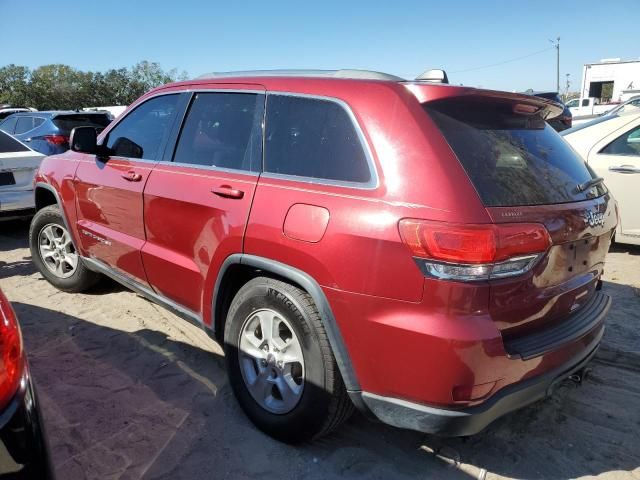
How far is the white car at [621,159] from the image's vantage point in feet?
17.0

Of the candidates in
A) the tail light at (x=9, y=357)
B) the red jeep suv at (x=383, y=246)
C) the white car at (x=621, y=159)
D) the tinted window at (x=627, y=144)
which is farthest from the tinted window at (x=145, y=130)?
the tinted window at (x=627, y=144)

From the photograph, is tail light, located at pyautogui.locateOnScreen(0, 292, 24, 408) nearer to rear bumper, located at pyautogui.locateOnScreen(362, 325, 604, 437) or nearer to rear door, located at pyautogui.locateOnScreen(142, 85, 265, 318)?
rear door, located at pyautogui.locateOnScreen(142, 85, 265, 318)

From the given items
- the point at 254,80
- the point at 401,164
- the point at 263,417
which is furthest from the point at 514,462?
the point at 254,80

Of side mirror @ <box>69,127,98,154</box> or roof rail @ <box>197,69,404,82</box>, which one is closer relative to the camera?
roof rail @ <box>197,69,404,82</box>

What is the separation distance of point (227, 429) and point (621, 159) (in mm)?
4851

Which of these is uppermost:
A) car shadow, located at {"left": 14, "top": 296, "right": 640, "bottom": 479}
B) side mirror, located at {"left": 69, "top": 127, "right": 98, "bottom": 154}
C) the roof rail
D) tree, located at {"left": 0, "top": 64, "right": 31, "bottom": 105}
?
tree, located at {"left": 0, "top": 64, "right": 31, "bottom": 105}

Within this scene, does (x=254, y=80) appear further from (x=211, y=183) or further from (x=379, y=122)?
(x=379, y=122)

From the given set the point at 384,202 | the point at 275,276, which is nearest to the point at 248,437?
the point at 275,276

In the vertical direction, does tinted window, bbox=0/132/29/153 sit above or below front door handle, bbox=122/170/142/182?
above

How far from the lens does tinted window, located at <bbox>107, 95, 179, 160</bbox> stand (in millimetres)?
3428

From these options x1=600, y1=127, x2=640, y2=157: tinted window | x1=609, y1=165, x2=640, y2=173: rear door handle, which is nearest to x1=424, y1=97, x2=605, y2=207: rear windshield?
x1=609, y1=165, x2=640, y2=173: rear door handle

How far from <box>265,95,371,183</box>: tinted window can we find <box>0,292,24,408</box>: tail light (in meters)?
1.34

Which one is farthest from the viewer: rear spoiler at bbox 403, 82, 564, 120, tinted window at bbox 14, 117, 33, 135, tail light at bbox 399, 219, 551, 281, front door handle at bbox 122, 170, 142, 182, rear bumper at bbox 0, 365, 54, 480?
tinted window at bbox 14, 117, 33, 135

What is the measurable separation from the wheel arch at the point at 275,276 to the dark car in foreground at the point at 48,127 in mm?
8636
